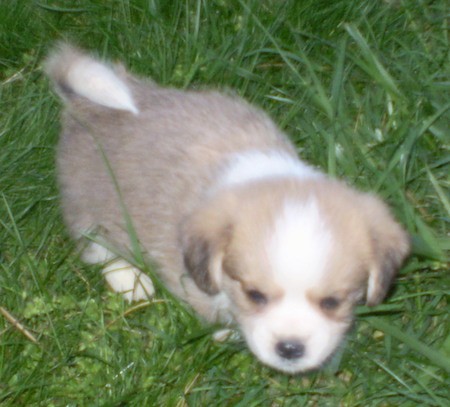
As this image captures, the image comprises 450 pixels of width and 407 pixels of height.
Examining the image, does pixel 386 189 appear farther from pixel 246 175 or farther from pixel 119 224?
pixel 119 224

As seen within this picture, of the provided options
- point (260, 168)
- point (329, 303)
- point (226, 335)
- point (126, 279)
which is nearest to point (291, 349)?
point (329, 303)

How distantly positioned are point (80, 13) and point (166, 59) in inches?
25.6

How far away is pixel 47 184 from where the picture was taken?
3951 millimetres

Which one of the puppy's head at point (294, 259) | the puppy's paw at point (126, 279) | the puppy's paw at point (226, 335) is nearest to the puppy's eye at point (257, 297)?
the puppy's head at point (294, 259)

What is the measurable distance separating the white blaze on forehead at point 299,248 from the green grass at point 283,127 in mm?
523

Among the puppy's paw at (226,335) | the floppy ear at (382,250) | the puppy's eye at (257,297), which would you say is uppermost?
the floppy ear at (382,250)

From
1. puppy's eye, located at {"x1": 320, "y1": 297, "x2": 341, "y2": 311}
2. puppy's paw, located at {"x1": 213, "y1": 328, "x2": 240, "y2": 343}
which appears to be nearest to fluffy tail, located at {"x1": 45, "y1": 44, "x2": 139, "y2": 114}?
puppy's paw, located at {"x1": 213, "y1": 328, "x2": 240, "y2": 343}

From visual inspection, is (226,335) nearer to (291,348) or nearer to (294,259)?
(291,348)

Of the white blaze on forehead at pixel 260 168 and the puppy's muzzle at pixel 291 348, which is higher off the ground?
the white blaze on forehead at pixel 260 168

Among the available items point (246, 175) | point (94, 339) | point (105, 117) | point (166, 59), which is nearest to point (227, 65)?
point (166, 59)

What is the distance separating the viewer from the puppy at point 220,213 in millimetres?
2894

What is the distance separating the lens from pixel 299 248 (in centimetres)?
280

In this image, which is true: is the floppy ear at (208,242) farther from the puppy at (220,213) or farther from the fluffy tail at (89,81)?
the fluffy tail at (89,81)

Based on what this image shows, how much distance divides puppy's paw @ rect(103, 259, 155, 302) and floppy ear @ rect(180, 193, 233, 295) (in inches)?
21.8
